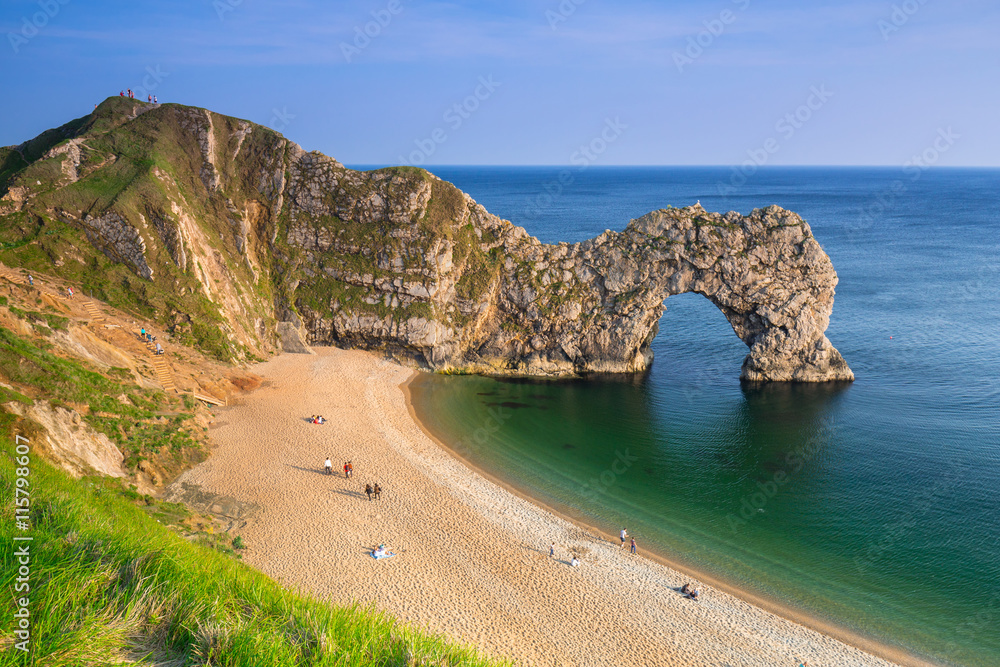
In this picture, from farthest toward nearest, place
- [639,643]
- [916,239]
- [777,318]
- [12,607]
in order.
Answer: [916,239] < [777,318] < [639,643] < [12,607]

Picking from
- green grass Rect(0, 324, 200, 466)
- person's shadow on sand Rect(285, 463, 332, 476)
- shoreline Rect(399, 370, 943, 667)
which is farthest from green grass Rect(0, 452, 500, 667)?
person's shadow on sand Rect(285, 463, 332, 476)

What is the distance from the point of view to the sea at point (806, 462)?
2847 centimetres

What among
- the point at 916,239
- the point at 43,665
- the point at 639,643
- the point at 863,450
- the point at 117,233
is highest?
the point at 916,239

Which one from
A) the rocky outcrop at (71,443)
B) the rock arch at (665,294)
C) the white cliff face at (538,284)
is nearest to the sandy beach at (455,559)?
the rocky outcrop at (71,443)

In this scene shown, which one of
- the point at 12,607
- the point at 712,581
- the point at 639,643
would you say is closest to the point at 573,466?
the point at 712,581

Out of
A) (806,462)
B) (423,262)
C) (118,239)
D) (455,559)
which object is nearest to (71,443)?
(455,559)

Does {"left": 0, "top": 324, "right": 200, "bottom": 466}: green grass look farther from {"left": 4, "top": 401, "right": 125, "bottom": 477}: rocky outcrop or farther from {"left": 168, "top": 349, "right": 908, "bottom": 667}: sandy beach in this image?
{"left": 168, "top": 349, "right": 908, "bottom": 667}: sandy beach

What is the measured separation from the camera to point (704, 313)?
7881cm

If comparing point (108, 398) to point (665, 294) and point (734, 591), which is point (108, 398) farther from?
point (665, 294)

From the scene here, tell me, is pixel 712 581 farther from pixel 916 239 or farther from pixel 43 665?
pixel 916 239

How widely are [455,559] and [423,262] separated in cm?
3350

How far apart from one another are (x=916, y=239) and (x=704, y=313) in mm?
75490

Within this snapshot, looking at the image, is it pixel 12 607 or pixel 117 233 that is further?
pixel 117 233

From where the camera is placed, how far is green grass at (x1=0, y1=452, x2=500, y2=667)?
9859mm
